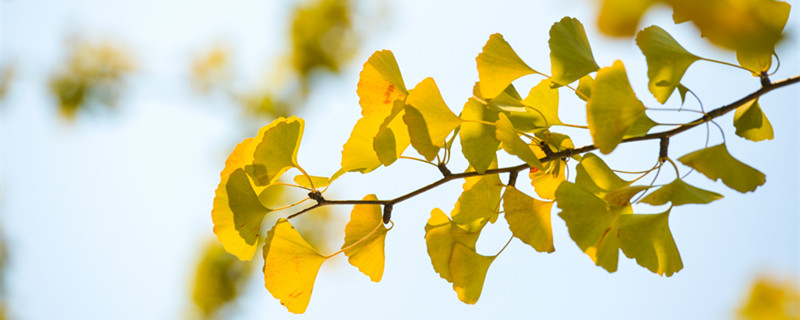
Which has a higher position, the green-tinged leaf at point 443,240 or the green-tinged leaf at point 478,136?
the green-tinged leaf at point 478,136

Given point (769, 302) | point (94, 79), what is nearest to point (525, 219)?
point (769, 302)

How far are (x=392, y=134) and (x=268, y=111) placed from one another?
1948mm

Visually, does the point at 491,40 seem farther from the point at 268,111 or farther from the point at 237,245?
the point at 268,111

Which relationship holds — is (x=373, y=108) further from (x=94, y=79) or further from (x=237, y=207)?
(x=94, y=79)

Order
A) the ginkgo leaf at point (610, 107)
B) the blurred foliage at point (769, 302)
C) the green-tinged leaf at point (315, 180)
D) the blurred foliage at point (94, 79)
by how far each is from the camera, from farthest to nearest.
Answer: the blurred foliage at point (94, 79)
the blurred foliage at point (769, 302)
the green-tinged leaf at point (315, 180)
the ginkgo leaf at point (610, 107)

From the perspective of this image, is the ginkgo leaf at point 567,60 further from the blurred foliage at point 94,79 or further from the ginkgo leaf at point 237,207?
the blurred foliage at point 94,79

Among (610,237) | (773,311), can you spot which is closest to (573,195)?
(610,237)

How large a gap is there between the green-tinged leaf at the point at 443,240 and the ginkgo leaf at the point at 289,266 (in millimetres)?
79

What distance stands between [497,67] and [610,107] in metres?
0.08

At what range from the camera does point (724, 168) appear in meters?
0.28

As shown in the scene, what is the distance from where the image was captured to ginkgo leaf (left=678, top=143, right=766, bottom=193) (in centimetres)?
27

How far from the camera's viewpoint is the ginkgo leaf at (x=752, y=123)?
1.00 feet

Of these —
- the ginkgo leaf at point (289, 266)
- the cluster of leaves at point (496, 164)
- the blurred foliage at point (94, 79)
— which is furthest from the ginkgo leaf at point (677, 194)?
the blurred foliage at point (94, 79)

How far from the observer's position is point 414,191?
31cm
